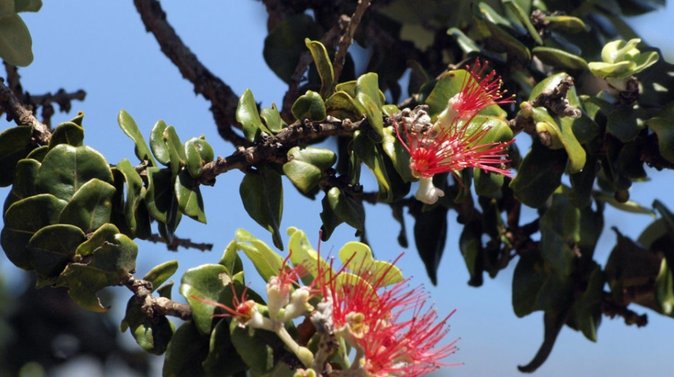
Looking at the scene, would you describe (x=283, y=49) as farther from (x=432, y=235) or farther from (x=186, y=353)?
(x=186, y=353)

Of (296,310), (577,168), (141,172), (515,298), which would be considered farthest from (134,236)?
(515,298)

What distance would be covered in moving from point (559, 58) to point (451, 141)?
0.33 m

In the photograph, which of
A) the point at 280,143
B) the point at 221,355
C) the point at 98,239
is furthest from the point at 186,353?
the point at 280,143

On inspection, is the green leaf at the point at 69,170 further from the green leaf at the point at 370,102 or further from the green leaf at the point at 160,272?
the green leaf at the point at 370,102

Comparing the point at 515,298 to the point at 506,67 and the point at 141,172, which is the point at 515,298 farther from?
the point at 141,172

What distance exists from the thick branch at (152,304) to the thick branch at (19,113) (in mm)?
211

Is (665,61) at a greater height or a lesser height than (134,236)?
greater

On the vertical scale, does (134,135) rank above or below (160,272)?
above

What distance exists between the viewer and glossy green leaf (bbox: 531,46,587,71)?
52.9 inches

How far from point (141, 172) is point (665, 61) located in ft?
2.50

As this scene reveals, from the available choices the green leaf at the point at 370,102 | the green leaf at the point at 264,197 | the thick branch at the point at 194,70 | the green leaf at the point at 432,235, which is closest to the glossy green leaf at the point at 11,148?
the green leaf at the point at 264,197

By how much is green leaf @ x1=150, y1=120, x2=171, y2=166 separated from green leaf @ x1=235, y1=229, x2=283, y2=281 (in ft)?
0.39

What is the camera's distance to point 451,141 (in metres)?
1.12

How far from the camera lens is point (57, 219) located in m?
1.04
